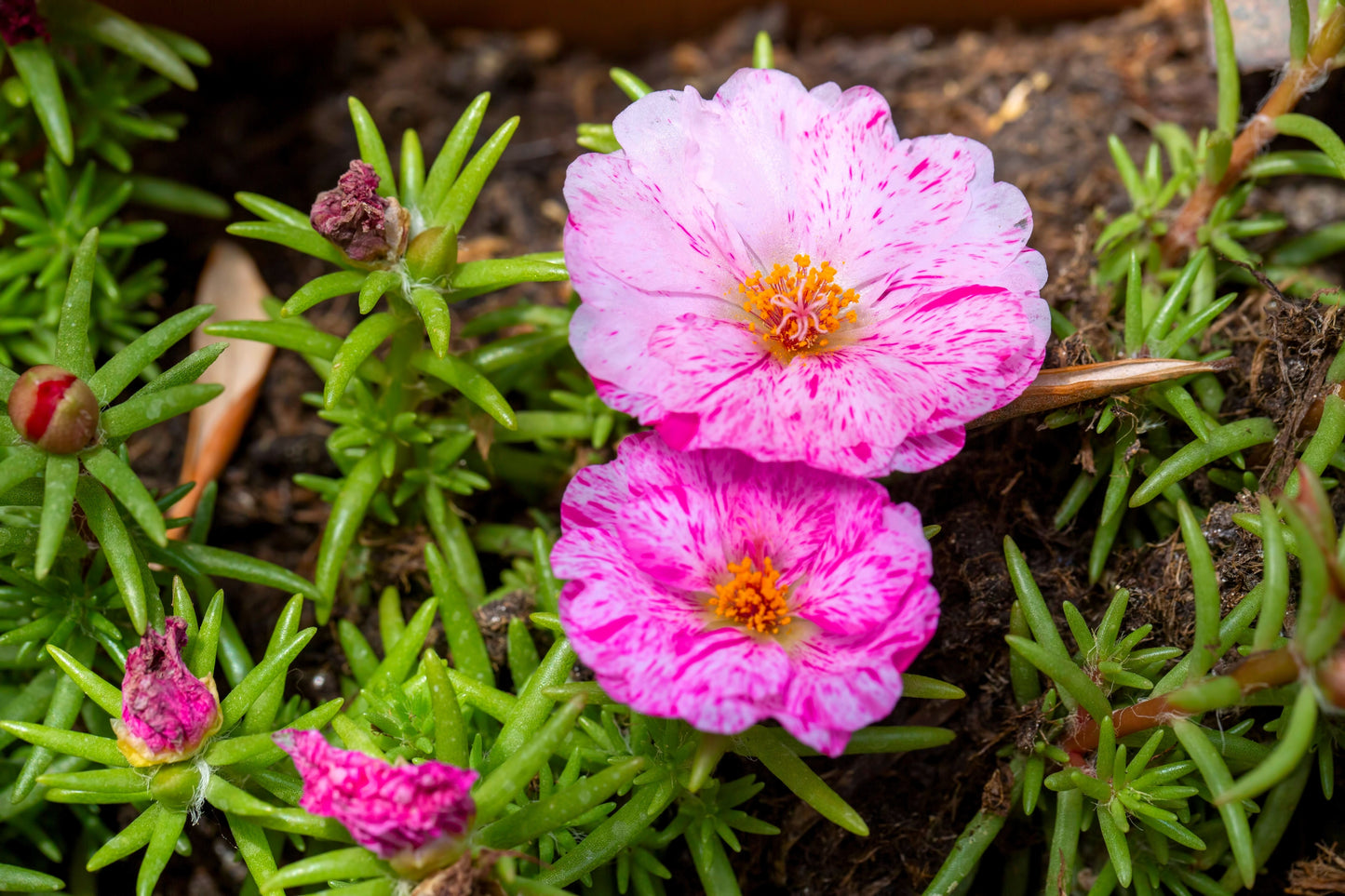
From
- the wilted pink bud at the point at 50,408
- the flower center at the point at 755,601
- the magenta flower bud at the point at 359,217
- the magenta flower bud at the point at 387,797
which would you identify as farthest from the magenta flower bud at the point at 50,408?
the flower center at the point at 755,601

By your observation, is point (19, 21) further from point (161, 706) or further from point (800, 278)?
point (800, 278)

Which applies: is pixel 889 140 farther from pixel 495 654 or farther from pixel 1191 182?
pixel 495 654

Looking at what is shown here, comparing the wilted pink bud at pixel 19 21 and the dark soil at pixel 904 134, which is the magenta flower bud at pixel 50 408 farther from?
the wilted pink bud at pixel 19 21

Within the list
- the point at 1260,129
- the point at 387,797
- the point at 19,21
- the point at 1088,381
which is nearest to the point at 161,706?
the point at 387,797

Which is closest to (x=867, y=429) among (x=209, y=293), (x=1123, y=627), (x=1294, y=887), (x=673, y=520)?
(x=673, y=520)

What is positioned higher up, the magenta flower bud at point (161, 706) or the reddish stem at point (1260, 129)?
the reddish stem at point (1260, 129)

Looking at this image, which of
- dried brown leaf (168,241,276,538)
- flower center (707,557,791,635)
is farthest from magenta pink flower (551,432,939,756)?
dried brown leaf (168,241,276,538)

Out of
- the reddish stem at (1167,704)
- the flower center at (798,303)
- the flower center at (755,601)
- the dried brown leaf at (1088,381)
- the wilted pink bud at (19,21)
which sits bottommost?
the reddish stem at (1167,704)
